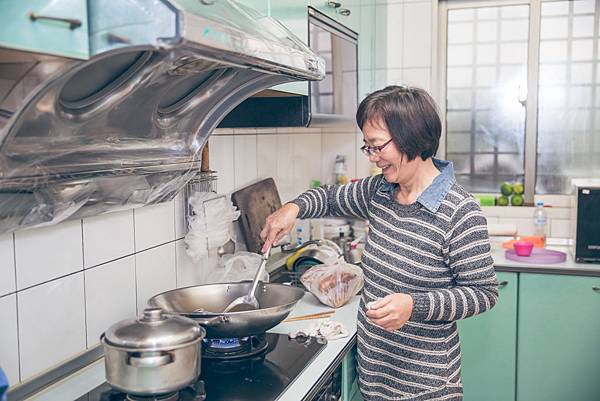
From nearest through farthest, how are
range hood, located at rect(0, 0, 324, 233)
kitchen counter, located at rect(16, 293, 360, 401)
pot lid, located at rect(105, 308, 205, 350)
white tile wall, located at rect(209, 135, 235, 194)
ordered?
range hood, located at rect(0, 0, 324, 233) < pot lid, located at rect(105, 308, 205, 350) < kitchen counter, located at rect(16, 293, 360, 401) < white tile wall, located at rect(209, 135, 235, 194)

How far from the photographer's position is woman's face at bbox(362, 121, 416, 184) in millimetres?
1773

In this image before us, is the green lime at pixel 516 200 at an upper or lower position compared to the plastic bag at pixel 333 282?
upper

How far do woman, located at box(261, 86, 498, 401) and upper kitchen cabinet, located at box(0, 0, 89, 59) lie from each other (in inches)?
37.2

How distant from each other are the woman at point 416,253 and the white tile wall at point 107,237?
1.21 ft

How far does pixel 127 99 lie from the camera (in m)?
1.37

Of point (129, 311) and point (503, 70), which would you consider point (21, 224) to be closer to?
point (129, 311)

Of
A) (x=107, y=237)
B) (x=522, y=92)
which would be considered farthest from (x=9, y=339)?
(x=522, y=92)

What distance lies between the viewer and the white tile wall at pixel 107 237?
1.66m

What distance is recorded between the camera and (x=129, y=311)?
6.04 feet

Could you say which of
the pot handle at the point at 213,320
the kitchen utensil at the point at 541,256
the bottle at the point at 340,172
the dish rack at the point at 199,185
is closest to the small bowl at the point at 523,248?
the kitchen utensil at the point at 541,256

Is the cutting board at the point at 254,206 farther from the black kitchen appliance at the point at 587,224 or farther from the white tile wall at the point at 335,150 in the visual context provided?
the black kitchen appliance at the point at 587,224

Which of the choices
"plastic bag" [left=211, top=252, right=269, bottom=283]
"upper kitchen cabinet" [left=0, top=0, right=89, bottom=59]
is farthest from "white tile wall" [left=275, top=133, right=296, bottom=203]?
"upper kitchen cabinet" [left=0, top=0, right=89, bottom=59]

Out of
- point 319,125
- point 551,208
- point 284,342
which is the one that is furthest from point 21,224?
point 551,208

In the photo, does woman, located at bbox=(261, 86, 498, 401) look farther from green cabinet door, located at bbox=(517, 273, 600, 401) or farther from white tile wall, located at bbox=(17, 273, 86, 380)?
green cabinet door, located at bbox=(517, 273, 600, 401)
